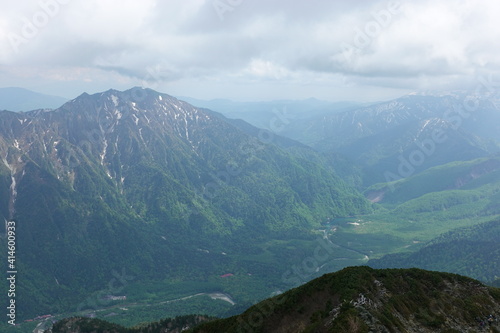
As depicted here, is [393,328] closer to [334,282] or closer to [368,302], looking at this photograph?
[368,302]

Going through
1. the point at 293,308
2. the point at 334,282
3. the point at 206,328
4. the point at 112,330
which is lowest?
the point at 112,330

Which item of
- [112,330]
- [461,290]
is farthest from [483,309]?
[112,330]

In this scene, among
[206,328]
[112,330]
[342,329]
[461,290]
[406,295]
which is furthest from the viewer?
[112,330]

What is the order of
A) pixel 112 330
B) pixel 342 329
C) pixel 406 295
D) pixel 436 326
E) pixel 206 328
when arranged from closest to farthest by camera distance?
1. pixel 342 329
2. pixel 436 326
3. pixel 406 295
4. pixel 206 328
5. pixel 112 330

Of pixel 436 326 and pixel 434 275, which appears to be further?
pixel 434 275

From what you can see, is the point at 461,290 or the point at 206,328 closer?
the point at 461,290

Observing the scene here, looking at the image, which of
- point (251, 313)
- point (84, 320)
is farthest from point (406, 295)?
point (84, 320)

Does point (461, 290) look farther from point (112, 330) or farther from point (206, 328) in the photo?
point (112, 330)

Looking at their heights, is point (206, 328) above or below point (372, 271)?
below

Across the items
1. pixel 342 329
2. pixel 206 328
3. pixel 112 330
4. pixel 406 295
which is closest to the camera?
pixel 342 329
